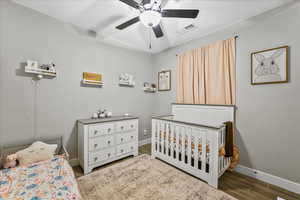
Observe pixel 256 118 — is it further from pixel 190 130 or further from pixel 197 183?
pixel 197 183

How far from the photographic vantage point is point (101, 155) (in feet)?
7.14

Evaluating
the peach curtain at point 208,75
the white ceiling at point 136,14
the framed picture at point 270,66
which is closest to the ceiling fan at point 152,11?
the white ceiling at point 136,14

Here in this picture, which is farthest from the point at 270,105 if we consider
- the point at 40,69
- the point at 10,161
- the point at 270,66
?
the point at 10,161

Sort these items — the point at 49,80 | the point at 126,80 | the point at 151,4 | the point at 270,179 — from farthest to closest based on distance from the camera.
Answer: the point at 126,80 < the point at 49,80 < the point at 270,179 < the point at 151,4

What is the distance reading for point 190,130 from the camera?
1.95 m

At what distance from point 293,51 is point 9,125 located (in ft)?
13.9

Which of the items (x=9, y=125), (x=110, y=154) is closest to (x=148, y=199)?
(x=110, y=154)

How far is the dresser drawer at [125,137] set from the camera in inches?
94.4

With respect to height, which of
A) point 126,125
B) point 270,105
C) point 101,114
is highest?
point 270,105

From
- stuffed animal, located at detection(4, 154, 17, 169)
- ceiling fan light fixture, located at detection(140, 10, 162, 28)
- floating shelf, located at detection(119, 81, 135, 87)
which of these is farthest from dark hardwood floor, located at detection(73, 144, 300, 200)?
ceiling fan light fixture, located at detection(140, 10, 162, 28)

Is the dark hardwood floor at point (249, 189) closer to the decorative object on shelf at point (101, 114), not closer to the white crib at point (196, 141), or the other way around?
the white crib at point (196, 141)

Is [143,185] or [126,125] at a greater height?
[126,125]

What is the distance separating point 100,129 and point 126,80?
140cm

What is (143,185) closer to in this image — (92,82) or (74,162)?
(74,162)
